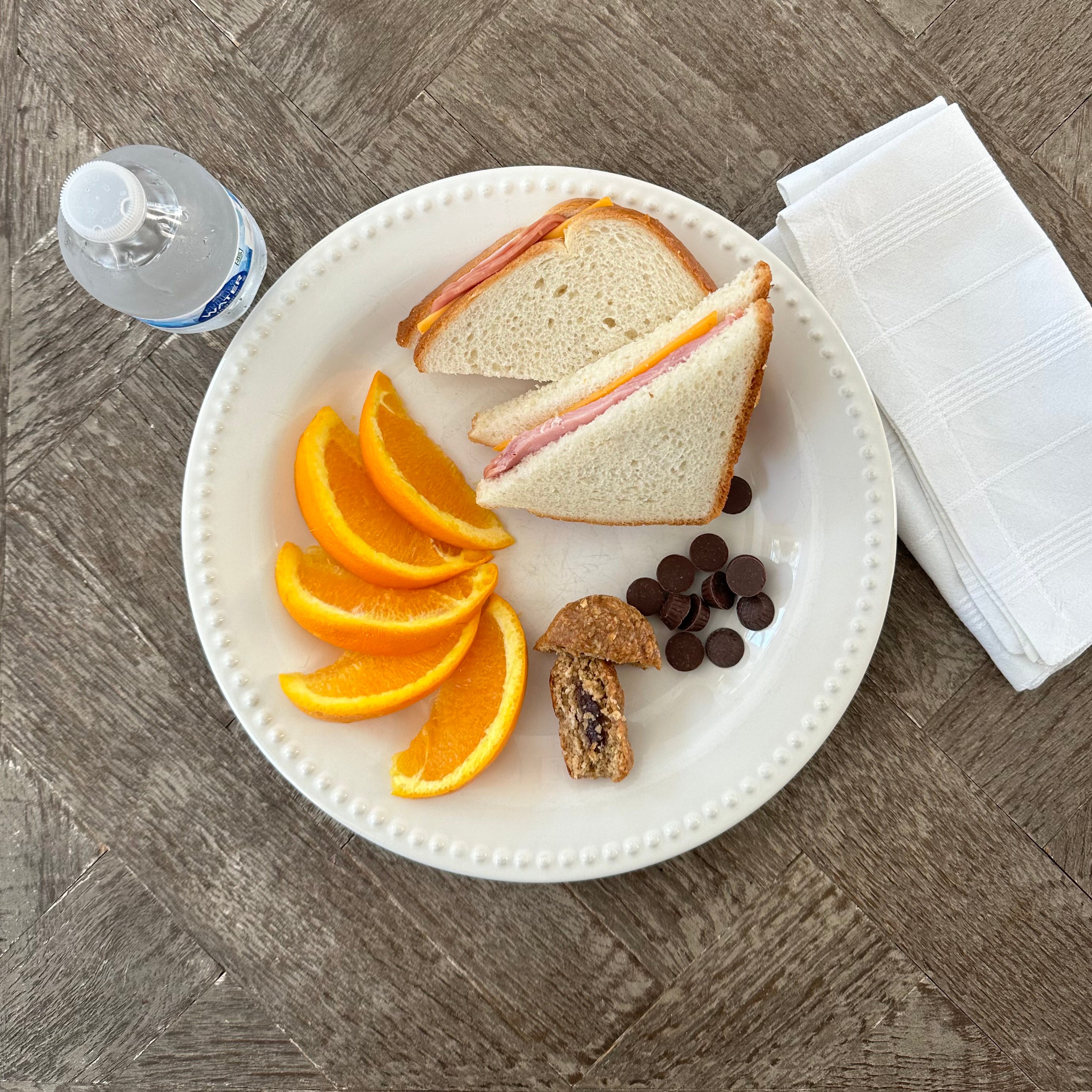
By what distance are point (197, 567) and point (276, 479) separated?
0.24 meters

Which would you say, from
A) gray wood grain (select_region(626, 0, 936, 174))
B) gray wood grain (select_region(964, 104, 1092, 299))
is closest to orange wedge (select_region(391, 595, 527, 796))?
gray wood grain (select_region(626, 0, 936, 174))

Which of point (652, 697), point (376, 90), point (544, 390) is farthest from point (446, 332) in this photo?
point (652, 697)

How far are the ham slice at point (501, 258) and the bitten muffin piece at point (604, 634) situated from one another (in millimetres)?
684

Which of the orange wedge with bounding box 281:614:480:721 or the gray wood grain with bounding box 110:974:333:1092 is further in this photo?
the gray wood grain with bounding box 110:974:333:1092

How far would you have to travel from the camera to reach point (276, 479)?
161 cm

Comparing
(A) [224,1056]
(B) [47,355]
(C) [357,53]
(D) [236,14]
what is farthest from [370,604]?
(D) [236,14]

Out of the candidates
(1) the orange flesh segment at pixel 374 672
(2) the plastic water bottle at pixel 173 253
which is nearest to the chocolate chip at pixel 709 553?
(1) the orange flesh segment at pixel 374 672

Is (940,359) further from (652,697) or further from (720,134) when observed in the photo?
(652,697)

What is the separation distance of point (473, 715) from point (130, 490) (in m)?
0.93

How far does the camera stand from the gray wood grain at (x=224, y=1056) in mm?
1741

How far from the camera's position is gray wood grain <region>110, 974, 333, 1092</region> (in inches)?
68.6

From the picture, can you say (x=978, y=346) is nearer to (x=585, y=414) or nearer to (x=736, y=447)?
(x=736, y=447)

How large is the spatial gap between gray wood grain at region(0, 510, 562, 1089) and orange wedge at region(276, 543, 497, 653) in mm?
418

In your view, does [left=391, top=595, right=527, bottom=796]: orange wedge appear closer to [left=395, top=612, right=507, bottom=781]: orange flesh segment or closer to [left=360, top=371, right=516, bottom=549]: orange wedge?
[left=395, top=612, right=507, bottom=781]: orange flesh segment
